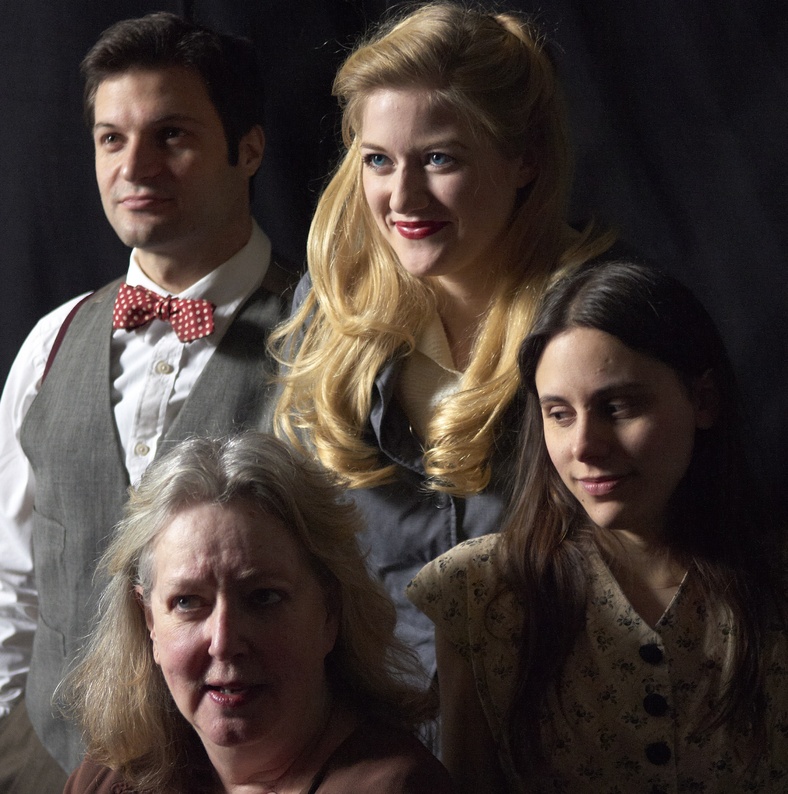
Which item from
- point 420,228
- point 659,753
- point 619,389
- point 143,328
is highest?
point 420,228

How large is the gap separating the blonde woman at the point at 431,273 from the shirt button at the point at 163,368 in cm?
29

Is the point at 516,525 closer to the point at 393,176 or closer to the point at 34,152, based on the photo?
the point at 393,176

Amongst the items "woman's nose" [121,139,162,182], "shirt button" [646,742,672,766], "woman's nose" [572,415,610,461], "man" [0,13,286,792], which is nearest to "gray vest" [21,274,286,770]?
"man" [0,13,286,792]

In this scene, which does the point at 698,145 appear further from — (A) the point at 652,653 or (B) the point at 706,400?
(A) the point at 652,653

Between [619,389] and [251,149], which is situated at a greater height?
[251,149]

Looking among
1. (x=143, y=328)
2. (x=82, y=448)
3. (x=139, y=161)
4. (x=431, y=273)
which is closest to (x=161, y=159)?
(x=139, y=161)

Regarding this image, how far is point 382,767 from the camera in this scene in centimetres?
125

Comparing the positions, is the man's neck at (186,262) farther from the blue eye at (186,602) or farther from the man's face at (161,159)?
the blue eye at (186,602)

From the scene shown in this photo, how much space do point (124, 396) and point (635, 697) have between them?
1063 mm

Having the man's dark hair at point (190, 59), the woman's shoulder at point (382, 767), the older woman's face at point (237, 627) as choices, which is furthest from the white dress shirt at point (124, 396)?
the woman's shoulder at point (382, 767)

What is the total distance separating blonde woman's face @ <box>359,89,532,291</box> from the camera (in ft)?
5.08

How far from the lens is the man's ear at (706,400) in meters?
1.29

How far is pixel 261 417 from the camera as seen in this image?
6.16ft

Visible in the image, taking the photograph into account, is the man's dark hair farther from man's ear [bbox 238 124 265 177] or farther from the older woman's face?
the older woman's face
